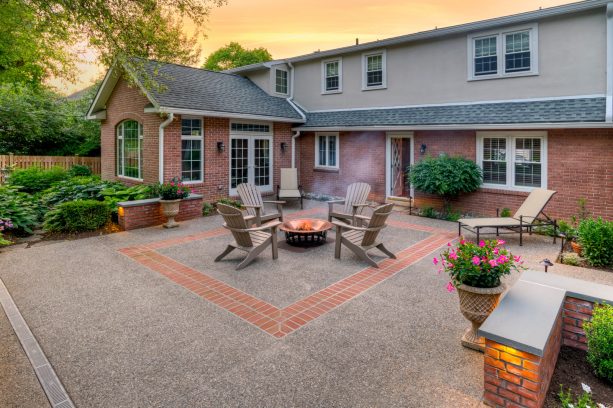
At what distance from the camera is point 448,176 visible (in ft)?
33.7

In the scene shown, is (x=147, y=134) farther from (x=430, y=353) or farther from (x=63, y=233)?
(x=430, y=353)

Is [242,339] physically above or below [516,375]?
below

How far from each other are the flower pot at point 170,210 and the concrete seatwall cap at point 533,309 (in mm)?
7918

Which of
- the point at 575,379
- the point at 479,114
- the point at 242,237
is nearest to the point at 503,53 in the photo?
the point at 479,114

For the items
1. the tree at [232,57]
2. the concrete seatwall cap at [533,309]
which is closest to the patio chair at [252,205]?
the concrete seatwall cap at [533,309]

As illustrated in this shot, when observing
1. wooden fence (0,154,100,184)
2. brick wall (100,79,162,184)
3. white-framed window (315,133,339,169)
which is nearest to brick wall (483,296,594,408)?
brick wall (100,79,162,184)

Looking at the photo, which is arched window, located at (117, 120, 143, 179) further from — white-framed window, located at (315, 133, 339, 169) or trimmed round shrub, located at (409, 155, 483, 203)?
trimmed round shrub, located at (409, 155, 483, 203)

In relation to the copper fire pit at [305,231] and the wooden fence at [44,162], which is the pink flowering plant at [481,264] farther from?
the wooden fence at [44,162]

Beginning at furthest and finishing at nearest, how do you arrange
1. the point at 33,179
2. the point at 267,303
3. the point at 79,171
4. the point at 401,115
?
the point at 79,171
the point at 33,179
the point at 401,115
the point at 267,303

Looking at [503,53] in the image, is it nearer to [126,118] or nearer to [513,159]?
[513,159]

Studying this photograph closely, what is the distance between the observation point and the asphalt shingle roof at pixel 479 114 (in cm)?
884

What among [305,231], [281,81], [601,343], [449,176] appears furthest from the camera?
[281,81]

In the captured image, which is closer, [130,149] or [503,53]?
[503,53]

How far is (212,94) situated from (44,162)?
30.4 feet
